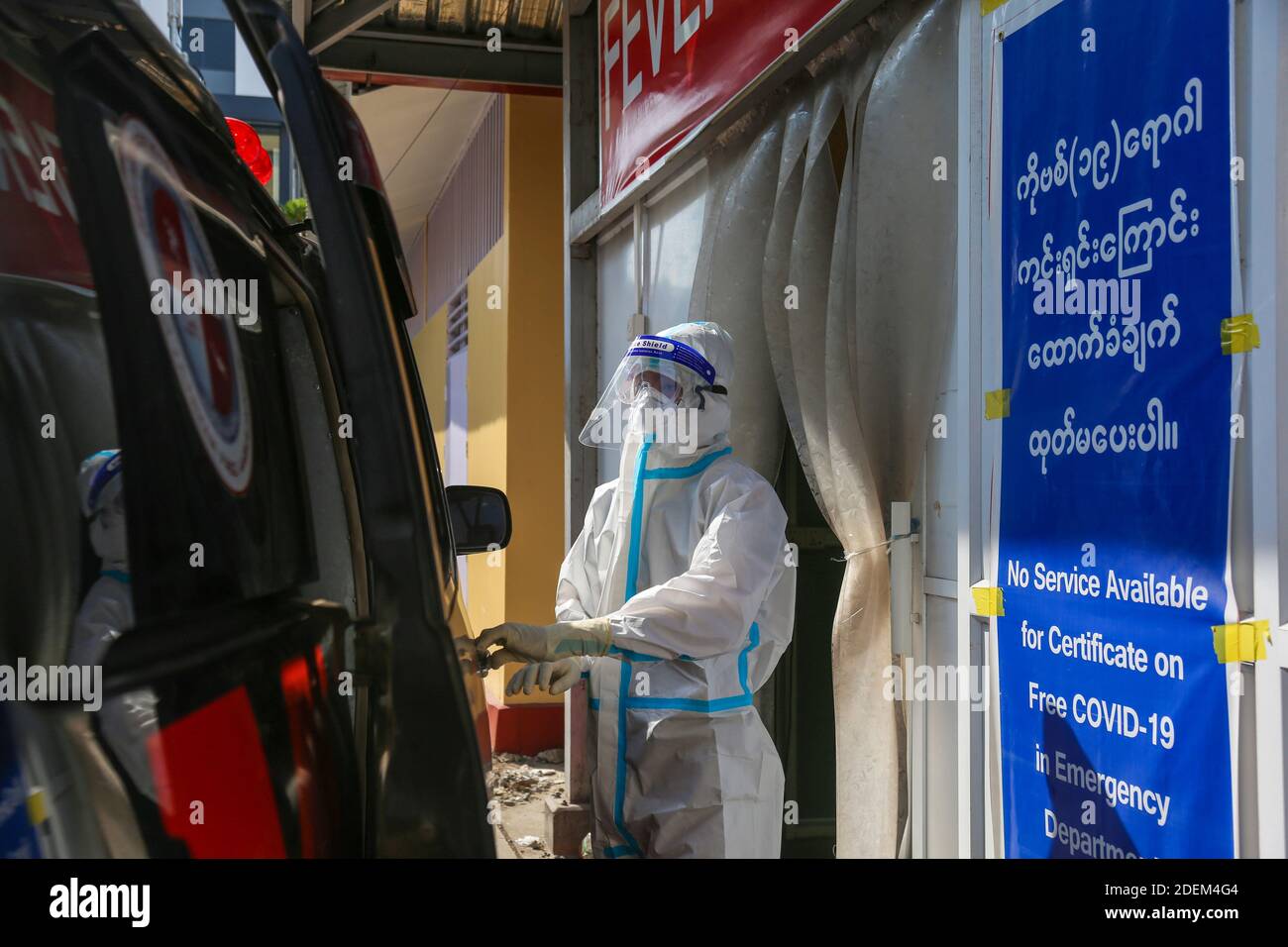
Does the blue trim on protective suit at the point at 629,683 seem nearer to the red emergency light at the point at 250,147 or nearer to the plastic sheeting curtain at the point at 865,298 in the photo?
the plastic sheeting curtain at the point at 865,298

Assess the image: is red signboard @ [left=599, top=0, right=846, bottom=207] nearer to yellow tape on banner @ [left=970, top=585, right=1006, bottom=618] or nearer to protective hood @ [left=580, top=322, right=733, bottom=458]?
protective hood @ [left=580, top=322, right=733, bottom=458]

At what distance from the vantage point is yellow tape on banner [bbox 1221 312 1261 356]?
169 centimetres

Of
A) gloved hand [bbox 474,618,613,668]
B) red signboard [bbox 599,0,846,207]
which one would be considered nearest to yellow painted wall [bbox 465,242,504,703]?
red signboard [bbox 599,0,846,207]

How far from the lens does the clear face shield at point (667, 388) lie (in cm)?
Answer: 284

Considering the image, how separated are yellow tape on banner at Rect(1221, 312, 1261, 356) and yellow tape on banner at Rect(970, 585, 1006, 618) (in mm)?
804

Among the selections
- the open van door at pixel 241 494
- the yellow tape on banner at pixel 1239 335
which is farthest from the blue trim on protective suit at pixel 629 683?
the yellow tape on banner at pixel 1239 335

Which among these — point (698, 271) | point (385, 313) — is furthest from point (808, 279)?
point (385, 313)

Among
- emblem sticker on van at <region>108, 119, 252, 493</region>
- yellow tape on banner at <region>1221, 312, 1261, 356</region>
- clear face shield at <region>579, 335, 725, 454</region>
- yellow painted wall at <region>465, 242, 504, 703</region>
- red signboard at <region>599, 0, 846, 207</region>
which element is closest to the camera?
emblem sticker on van at <region>108, 119, 252, 493</region>

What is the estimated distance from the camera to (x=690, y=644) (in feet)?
8.24

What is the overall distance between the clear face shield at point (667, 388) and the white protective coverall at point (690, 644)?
25 millimetres

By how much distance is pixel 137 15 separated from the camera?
1.23 m

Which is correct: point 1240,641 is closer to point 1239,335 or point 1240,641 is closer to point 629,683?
point 1239,335
